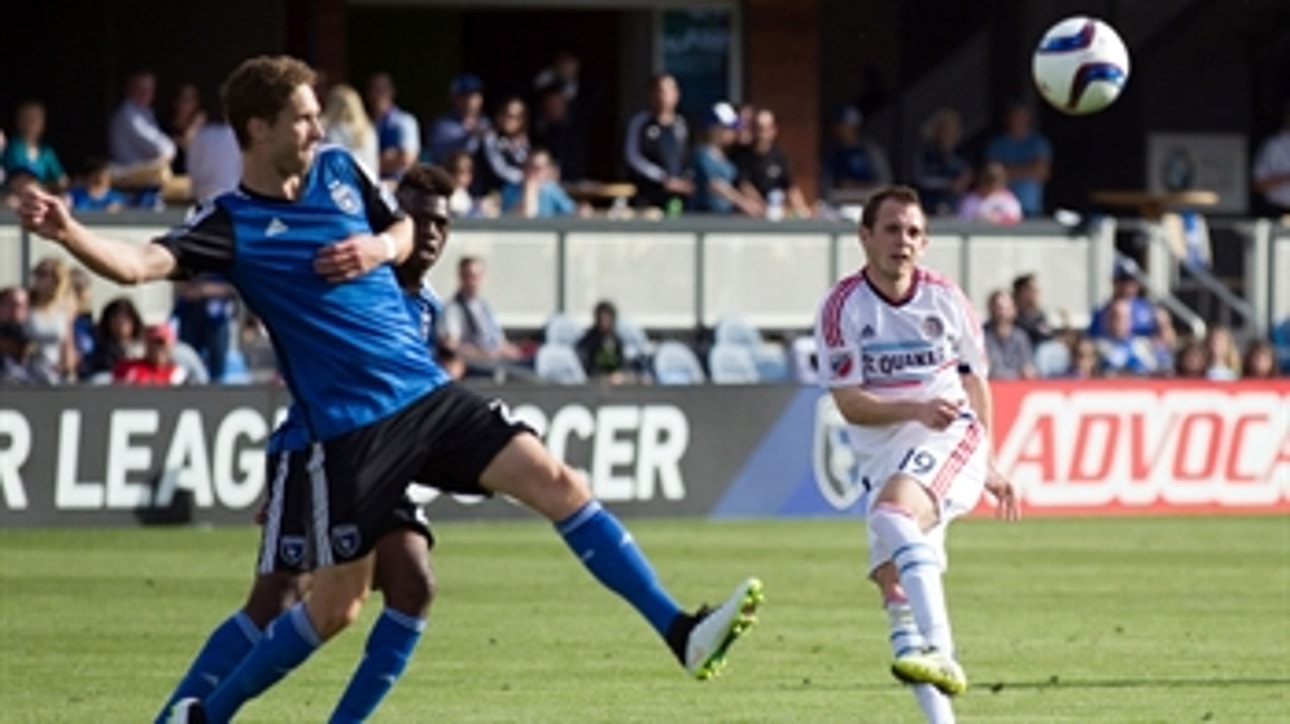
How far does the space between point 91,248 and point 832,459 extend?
15.6 m

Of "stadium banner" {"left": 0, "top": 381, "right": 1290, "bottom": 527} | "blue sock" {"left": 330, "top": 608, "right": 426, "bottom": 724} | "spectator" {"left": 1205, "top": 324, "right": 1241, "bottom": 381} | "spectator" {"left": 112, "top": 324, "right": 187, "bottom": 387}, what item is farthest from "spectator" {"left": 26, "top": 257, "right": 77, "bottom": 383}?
"blue sock" {"left": 330, "top": 608, "right": 426, "bottom": 724}

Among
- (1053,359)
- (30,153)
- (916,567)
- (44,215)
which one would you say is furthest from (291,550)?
(1053,359)

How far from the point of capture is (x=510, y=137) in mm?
25391

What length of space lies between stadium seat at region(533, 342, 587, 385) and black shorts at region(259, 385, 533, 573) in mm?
14875

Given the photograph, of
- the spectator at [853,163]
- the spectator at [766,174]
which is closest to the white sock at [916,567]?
the spectator at [766,174]

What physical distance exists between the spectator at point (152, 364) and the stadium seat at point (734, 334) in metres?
5.58

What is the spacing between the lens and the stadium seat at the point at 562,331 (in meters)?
24.7

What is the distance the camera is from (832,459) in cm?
2350

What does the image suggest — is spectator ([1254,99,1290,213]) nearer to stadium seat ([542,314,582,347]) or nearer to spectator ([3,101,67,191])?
stadium seat ([542,314,582,347])

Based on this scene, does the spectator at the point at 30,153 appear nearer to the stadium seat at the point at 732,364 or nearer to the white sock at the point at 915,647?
the stadium seat at the point at 732,364

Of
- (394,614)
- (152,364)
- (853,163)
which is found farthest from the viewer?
(853,163)

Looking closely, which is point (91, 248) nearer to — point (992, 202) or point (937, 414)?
point (937, 414)

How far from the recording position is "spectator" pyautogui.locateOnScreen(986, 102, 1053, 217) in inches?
1113

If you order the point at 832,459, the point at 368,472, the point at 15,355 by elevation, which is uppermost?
the point at 368,472
